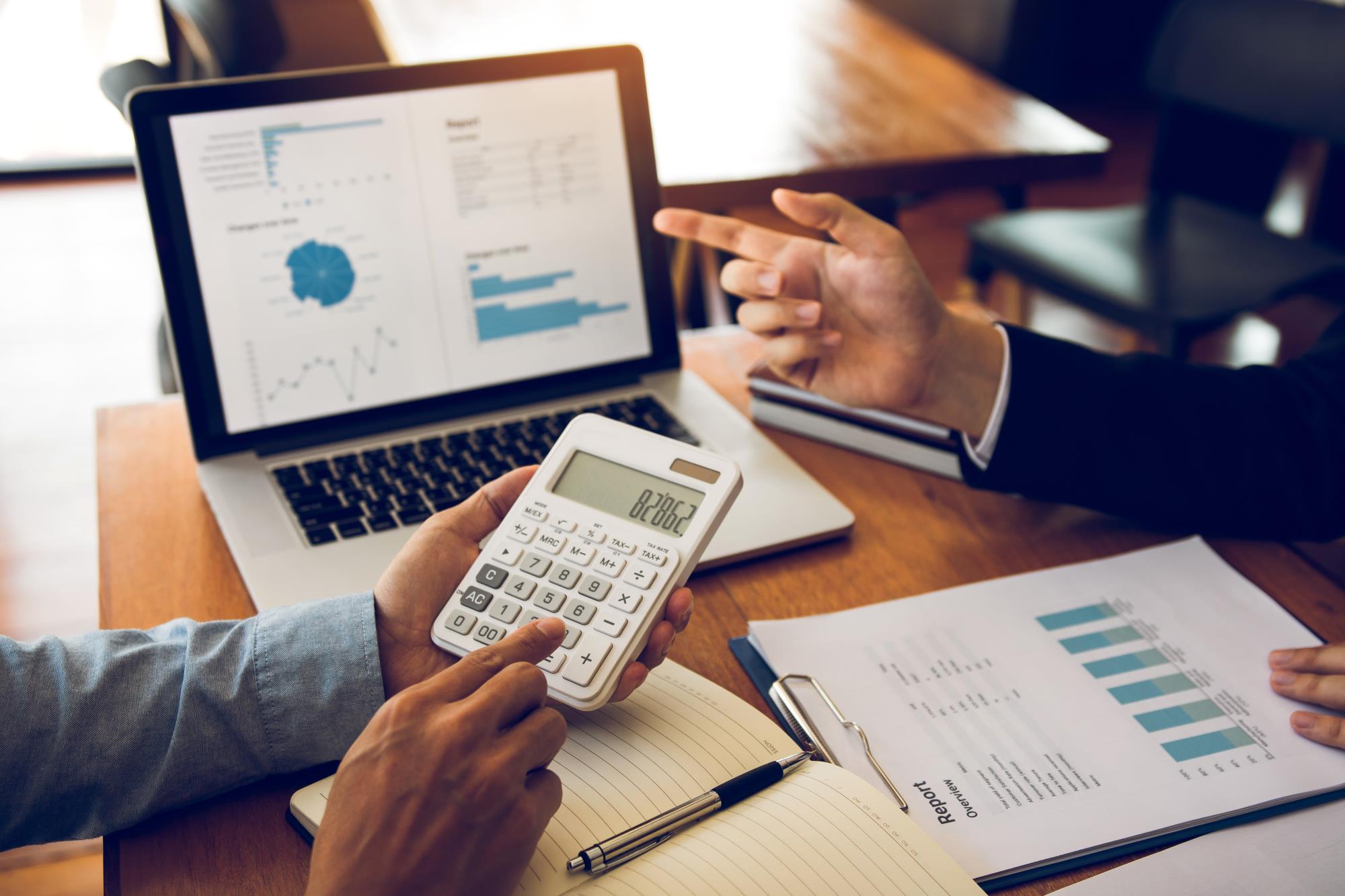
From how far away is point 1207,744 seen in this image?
623 mm

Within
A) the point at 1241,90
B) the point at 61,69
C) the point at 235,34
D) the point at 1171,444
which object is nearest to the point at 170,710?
the point at 1171,444

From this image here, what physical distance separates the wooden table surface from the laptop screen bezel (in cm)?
25

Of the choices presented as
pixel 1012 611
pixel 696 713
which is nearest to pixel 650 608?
pixel 696 713

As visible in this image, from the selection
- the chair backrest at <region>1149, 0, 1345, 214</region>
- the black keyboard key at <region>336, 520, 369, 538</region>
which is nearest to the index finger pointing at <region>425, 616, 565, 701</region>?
the black keyboard key at <region>336, 520, 369, 538</region>

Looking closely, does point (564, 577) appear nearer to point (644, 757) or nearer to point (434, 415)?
point (644, 757)

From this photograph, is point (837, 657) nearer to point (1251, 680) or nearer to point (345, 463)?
point (1251, 680)

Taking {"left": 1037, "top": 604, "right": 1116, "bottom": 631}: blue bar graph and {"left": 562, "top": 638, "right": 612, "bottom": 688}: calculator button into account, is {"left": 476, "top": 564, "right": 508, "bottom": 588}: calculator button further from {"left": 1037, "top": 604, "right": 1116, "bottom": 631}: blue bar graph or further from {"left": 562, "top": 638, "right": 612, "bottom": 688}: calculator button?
{"left": 1037, "top": 604, "right": 1116, "bottom": 631}: blue bar graph

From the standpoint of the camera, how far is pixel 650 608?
0.59m

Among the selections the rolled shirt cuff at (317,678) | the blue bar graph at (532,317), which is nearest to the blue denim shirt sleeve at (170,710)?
the rolled shirt cuff at (317,678)

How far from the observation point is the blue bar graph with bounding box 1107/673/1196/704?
2.15 ft

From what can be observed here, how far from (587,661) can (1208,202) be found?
1.90 metres

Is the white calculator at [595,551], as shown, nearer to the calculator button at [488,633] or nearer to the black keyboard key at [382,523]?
the calculator button at [488,633]

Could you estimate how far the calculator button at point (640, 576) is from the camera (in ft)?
1.98

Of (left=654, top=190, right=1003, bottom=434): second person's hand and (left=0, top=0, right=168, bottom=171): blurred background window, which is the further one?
(left=0, top=0, right=168, bottom=171): blurred background window
